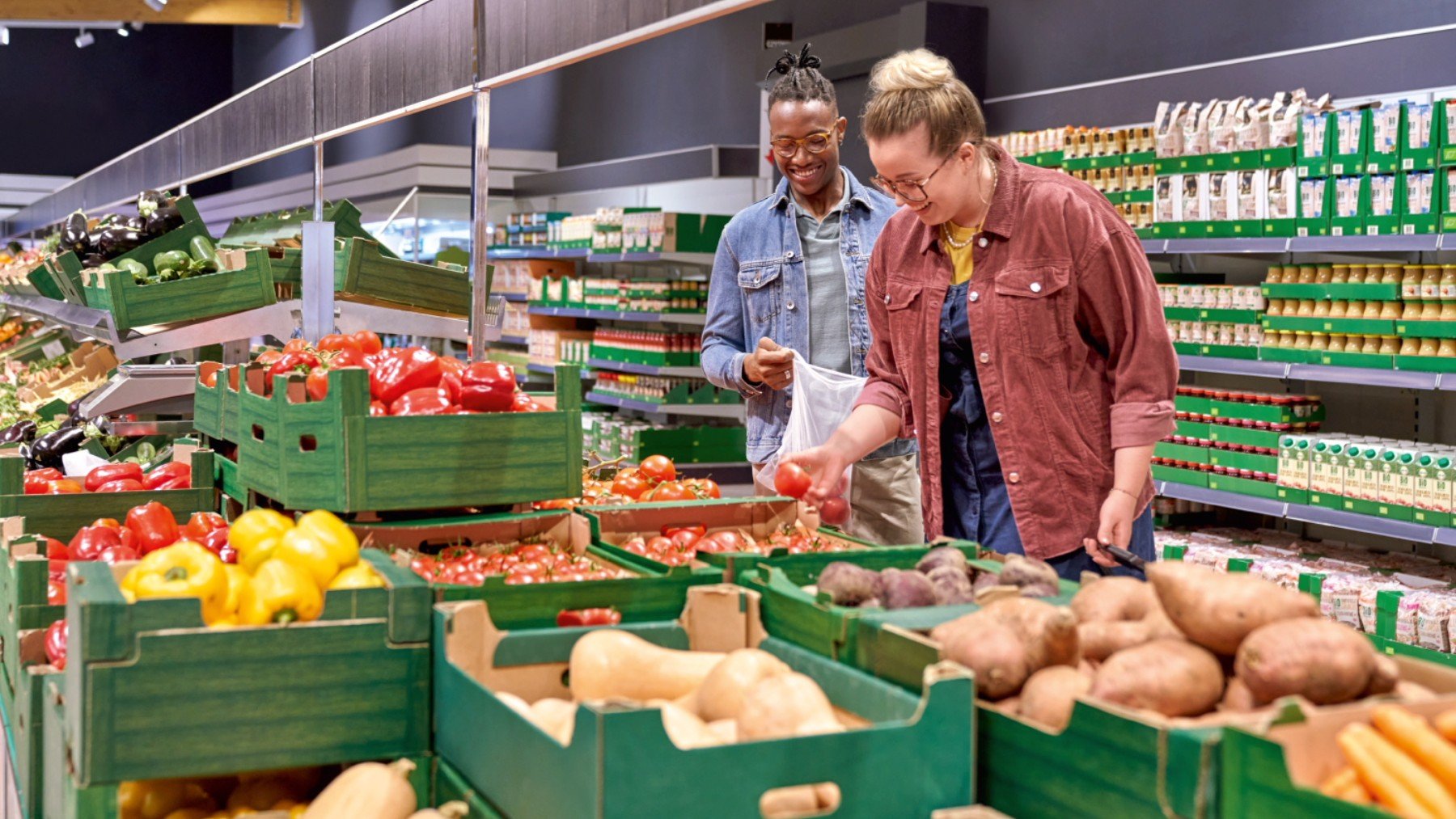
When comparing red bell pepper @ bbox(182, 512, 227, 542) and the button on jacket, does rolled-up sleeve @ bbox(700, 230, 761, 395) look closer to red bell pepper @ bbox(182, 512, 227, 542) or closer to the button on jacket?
the button on jacket

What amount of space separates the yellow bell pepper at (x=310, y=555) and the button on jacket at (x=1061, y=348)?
1.25 metres

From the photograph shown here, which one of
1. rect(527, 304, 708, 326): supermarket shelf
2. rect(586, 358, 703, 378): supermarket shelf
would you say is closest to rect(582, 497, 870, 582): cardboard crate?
rect(527, 304, 708, 326): supermarket shelf

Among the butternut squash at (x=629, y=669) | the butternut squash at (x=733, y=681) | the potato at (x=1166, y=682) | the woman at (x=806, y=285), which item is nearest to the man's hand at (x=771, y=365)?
the woman at (x=806, y=285)

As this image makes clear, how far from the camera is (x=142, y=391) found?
4.41 meters

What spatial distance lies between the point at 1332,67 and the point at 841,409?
9.61 ft

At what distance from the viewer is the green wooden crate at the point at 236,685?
1.63 m

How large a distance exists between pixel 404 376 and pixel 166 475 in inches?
40.1

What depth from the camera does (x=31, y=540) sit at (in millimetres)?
2361

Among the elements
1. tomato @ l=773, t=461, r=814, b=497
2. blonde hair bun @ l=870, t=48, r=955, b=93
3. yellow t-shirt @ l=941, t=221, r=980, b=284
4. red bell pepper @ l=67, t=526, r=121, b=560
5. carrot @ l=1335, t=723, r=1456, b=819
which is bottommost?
red bell pepper @ l=67, t=526, r=121, b=560

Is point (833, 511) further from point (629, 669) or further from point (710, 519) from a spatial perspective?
point (629, 669)

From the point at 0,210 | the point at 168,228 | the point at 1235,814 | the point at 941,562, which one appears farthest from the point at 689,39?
the point at 0,210

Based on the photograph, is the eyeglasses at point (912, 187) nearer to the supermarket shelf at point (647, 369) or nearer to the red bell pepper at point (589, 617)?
the red bell pepper at point (589, 617)

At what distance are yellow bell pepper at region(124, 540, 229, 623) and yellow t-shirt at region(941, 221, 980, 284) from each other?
1445mm

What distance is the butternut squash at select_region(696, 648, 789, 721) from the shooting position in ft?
4.77
